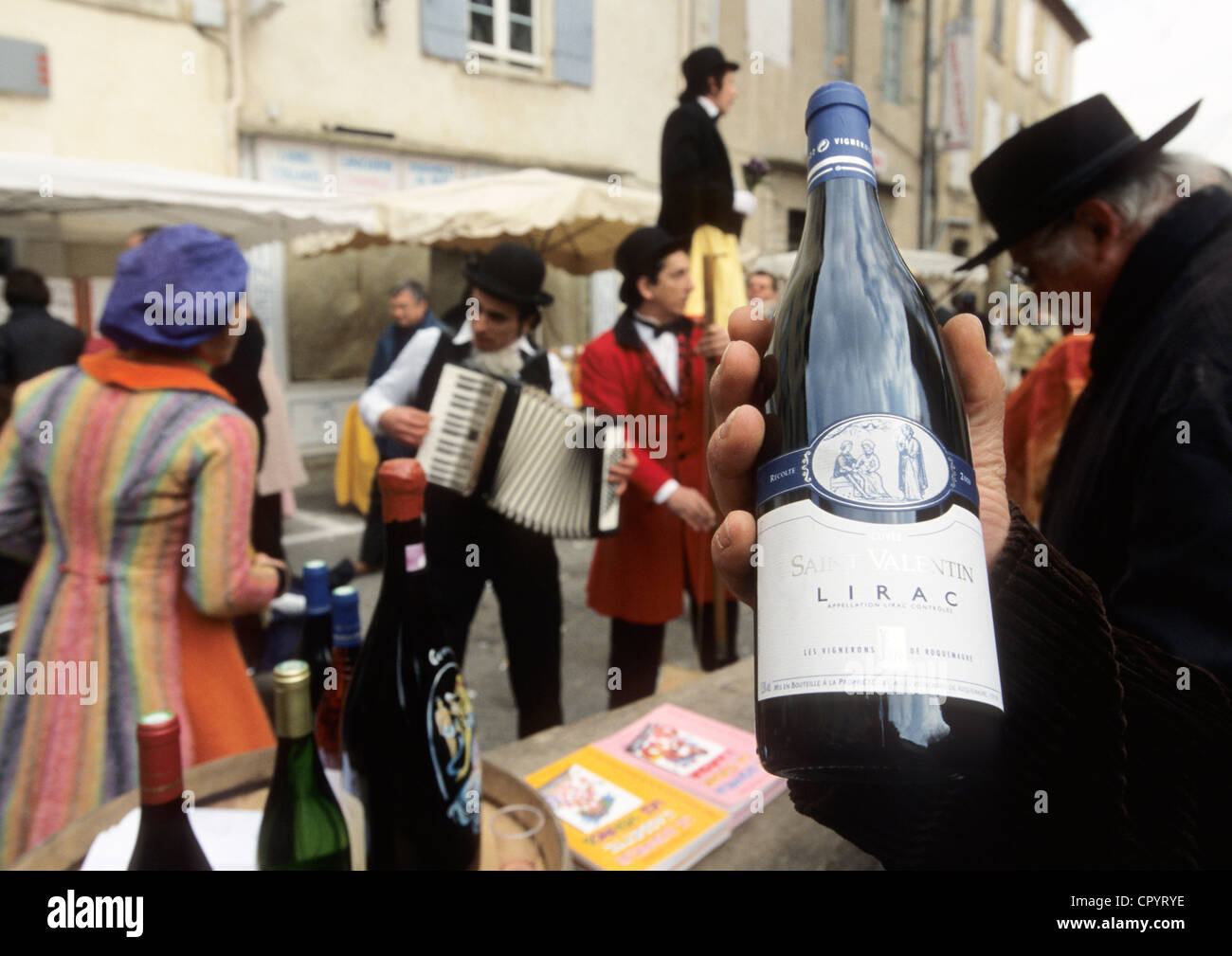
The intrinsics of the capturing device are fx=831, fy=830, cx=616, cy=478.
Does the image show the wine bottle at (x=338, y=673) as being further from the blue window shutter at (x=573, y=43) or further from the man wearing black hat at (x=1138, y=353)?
the blue window shutter at (x=573, y=43)

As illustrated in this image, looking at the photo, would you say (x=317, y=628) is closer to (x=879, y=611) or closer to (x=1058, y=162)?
(x=879, y=611)

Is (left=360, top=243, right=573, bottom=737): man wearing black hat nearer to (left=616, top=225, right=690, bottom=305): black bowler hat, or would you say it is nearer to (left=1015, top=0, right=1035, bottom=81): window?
(left=616, top=225, right=690, bottom=305): black bowler hat

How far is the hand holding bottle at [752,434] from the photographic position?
0.83m

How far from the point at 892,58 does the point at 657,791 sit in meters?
13.4

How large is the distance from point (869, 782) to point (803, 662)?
0.59ft

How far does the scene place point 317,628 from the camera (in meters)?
1.50

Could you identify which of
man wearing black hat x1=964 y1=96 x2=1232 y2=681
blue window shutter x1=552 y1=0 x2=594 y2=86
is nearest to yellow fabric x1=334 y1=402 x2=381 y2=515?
blue window shutter x1=552 y1=0 x2=594 y2=86

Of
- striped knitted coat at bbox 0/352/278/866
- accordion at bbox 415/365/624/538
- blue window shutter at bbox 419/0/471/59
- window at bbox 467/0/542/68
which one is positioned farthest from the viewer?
window at bbox 467/0/542/68

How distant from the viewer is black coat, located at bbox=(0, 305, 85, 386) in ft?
14.3

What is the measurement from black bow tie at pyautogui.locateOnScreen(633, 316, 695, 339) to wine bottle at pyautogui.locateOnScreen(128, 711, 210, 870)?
237 centimetres

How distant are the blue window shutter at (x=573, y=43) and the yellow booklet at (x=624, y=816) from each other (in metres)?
9.98

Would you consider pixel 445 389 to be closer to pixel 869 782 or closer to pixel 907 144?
pixel 869 782

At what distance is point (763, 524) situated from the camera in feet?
2.73

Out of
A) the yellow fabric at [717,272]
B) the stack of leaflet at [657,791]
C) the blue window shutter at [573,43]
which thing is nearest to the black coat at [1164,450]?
the stack of leaflet at [657,791]
